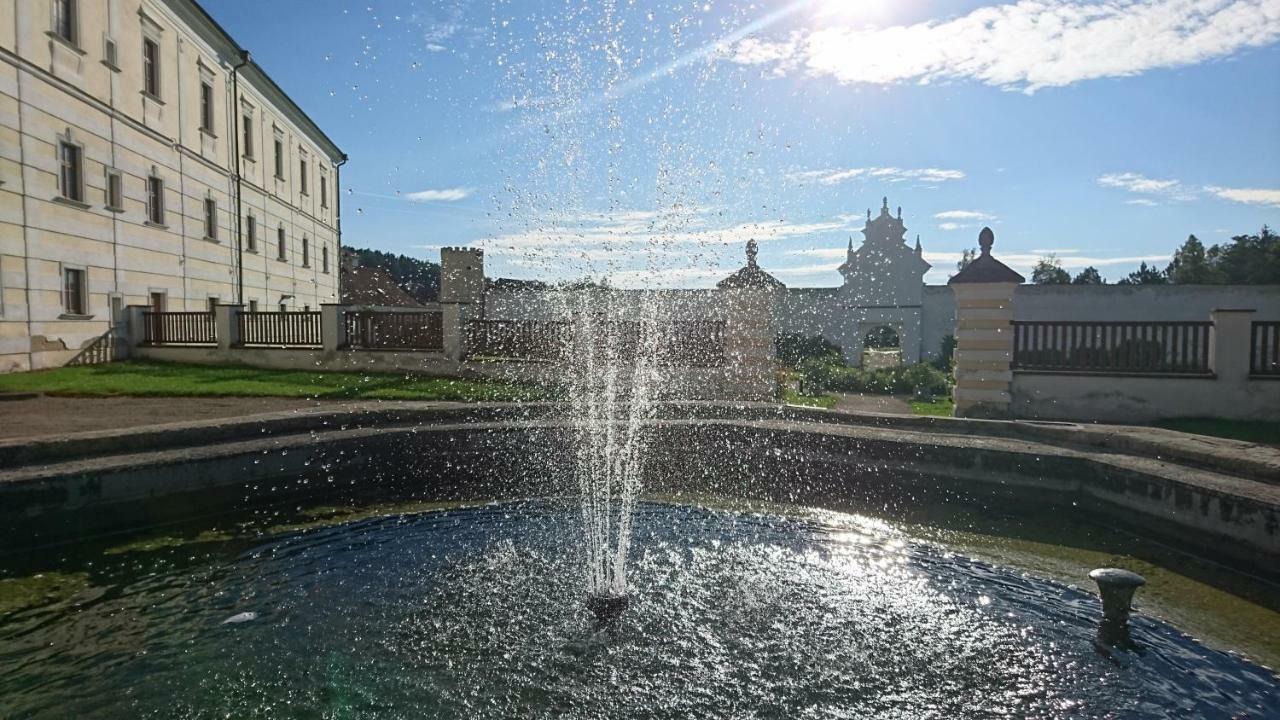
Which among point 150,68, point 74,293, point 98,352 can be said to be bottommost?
point 98,352

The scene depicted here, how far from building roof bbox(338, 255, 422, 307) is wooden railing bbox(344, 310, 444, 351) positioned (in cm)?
2563

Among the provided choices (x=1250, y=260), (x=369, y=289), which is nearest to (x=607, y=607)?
(x=369, y=289)

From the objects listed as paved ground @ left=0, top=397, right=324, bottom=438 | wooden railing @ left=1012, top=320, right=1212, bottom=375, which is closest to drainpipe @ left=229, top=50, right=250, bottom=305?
paved ground @ left=0, top=397, right=324, bottom=438

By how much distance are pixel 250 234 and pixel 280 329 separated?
39.9 ft

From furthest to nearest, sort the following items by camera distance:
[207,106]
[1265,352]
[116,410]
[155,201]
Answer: [207,106]
[155,201]
[1265,352]
[116,410]

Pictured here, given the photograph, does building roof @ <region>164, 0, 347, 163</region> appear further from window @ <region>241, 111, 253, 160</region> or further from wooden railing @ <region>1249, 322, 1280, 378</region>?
wooden railing @ <region>1249, 322, 1280, 378</region>

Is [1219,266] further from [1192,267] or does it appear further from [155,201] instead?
[155,201]

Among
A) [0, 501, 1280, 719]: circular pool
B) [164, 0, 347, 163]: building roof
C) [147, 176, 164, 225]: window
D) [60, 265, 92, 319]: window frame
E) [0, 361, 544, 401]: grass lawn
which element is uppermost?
[164, 0, 347, 163]: building roof

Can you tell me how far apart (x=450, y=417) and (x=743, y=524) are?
17.1 feet

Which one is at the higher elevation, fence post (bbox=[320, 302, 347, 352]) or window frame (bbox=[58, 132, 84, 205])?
window frame (bbox=[58, 132, 84, 205])

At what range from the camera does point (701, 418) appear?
397 inches

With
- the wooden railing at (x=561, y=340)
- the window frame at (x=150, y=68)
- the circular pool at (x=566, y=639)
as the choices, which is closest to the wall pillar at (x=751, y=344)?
the wooden railing at (x=561, y=340)

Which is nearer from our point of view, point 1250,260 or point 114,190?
point 114,190

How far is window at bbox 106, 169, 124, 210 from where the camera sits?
61.3 feet
